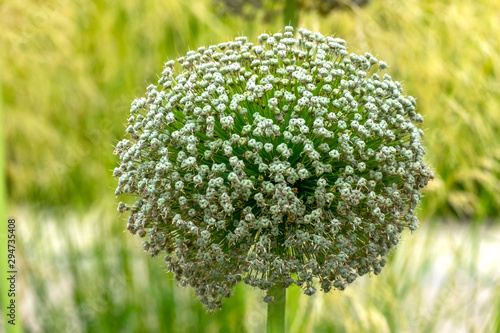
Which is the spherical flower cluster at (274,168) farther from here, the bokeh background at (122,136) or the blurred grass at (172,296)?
the blurred grass at (172,296)

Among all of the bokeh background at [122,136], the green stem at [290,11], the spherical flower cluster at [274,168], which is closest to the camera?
the spherical flower cluster at [274,168]

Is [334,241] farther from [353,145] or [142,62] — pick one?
[142,62]

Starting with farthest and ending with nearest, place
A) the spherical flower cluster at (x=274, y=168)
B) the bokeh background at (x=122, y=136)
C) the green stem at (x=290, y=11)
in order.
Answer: the bokeh background at (x=122, y=136), the green stem at (x=290, y=11), the spherical flower cluster at (x=274, y=168)

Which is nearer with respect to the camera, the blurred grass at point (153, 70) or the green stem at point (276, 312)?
the green stem at point (276, 312)

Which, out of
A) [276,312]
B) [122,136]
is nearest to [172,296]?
[122,136]

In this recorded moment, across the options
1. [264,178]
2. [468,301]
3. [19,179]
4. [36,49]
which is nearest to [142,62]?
[36,49]

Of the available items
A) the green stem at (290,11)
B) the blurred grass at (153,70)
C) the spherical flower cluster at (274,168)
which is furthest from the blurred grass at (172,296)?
the spherical flower cluster at (274,168)

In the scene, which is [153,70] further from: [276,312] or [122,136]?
[276,312]
